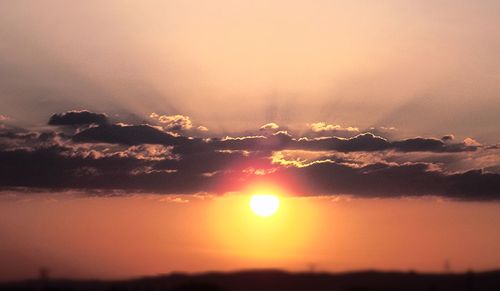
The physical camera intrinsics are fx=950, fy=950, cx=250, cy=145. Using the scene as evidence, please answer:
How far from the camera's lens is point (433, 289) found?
597 ft

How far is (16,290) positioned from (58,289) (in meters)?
21.7

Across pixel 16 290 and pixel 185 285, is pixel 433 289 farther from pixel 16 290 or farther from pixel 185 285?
pixel 16 290

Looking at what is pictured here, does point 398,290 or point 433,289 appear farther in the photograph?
point 398,290

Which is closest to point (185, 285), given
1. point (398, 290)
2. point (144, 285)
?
point (144, 285)

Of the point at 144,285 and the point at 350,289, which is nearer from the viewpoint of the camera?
the point at 350,289

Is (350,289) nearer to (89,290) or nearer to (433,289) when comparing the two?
(433,289)

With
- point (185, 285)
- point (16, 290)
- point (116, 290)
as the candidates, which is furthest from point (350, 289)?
point (16, 290)

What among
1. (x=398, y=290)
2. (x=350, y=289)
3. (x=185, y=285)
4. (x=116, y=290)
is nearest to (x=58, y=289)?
(x=116, y=290)

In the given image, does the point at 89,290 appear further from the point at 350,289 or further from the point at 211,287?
the point at 350,289

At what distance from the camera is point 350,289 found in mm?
180000

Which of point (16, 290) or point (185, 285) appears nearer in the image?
point (185, 285)

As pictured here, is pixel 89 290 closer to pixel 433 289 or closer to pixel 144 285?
pixel 144 285

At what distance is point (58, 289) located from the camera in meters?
178

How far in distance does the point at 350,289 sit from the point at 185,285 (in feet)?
104
